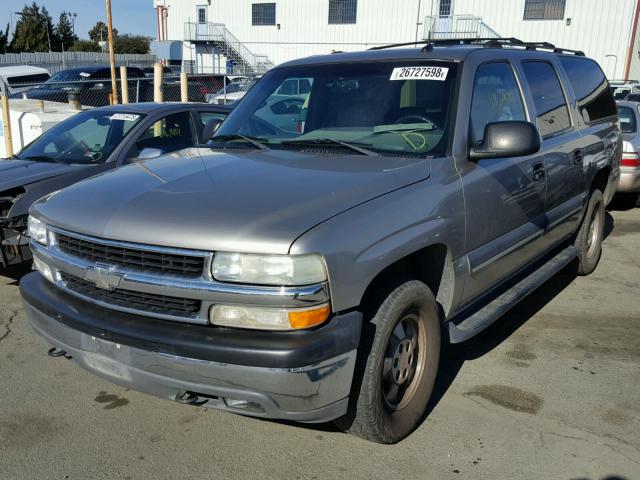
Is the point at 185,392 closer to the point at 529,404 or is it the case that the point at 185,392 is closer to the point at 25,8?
the point at 529,404

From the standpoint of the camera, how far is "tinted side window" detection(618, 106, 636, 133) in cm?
898

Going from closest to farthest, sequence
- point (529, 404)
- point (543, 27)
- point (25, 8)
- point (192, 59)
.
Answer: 1. point (529, 404)
2. point (543, 27)
3. point (192, 59)
4. point (25, 8)

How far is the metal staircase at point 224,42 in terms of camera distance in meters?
36.0

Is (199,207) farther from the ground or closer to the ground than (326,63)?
closer to the ground

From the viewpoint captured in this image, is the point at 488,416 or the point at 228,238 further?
the point at 488,416

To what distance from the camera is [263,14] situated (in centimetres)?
3584

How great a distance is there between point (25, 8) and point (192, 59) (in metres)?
38.4

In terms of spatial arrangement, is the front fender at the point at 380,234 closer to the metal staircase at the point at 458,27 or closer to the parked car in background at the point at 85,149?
the parked car in background at the point at 85,149

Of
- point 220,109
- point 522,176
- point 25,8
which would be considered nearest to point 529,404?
point 522,176

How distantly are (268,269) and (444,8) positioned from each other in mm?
31408

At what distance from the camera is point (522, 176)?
383 cm

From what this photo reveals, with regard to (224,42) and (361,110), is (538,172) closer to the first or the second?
(361,110)

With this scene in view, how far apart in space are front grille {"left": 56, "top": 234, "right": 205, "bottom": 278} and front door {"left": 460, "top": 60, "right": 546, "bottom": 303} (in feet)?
5.06

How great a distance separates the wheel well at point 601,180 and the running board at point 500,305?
3.18ft
